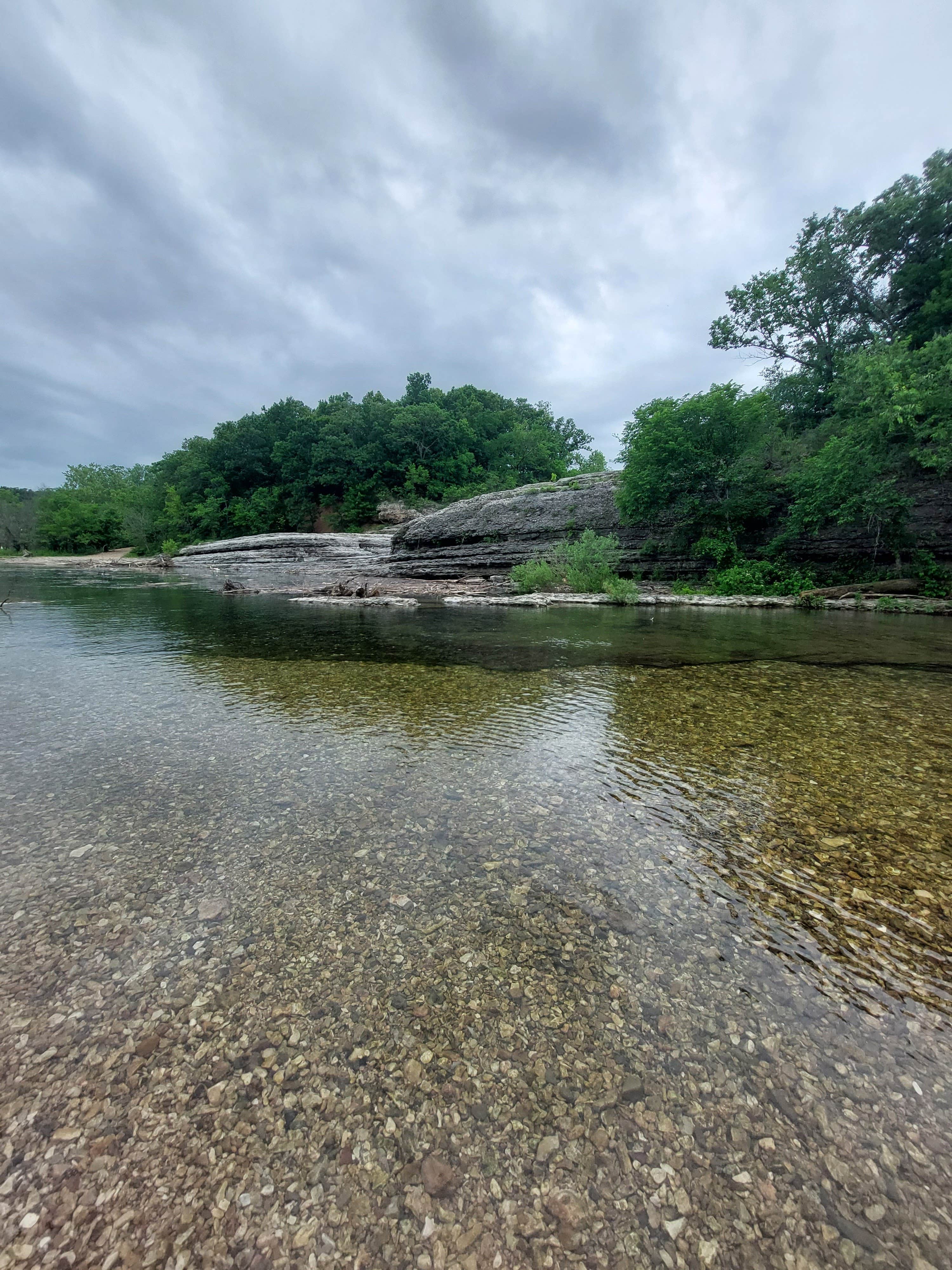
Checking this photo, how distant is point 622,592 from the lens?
24.0 metres

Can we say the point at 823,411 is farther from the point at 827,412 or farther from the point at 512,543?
the point at 512,543

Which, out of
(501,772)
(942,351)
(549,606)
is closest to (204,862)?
(501,772)

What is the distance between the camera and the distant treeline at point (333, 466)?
61.9 m

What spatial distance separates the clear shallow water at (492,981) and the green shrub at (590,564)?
70.1 ft

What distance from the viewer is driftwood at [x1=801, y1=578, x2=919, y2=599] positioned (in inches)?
926

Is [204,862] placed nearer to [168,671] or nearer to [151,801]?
[151,801]

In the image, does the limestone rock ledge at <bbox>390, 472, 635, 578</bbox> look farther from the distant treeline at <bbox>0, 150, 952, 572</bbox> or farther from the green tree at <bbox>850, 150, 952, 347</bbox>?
the green tree at <bbox>850, 150, 952, 347</bbox>

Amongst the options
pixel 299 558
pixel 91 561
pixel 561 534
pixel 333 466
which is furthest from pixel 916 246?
pixel 91 561

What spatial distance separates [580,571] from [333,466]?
47197 mm

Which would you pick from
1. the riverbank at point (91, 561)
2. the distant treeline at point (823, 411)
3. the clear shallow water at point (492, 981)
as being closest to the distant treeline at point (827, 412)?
the distant treeline at point (823, 411)

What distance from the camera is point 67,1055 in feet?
7.17

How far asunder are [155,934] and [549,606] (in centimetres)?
2118

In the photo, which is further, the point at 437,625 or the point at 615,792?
the point at 437,625

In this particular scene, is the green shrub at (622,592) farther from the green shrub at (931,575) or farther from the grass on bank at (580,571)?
the green shrub at (931,575)
